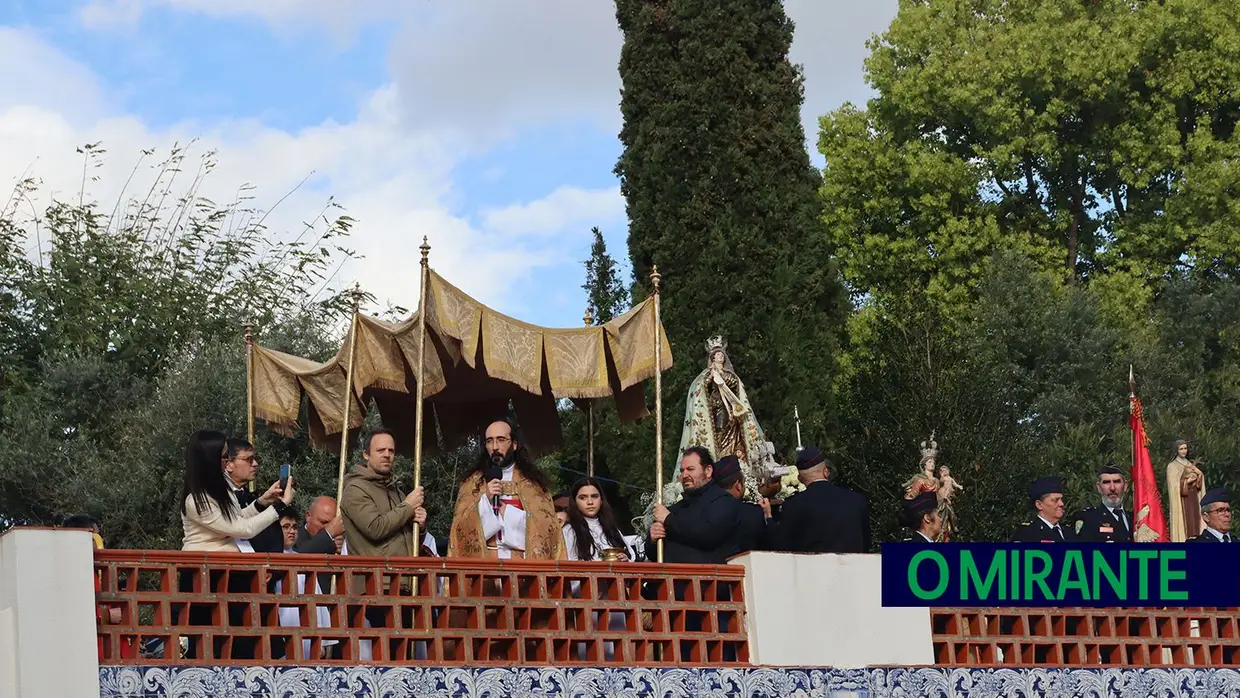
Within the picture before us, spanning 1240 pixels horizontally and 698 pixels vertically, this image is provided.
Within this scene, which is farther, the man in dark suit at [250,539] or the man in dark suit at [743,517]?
the man in dark suit at [743,517]

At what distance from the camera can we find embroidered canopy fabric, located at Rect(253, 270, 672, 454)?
1405 cm

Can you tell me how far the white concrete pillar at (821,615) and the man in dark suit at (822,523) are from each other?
0.78 ft

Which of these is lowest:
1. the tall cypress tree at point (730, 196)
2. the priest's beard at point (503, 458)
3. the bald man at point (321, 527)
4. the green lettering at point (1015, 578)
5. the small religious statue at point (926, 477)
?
the green lettering at point (1015, 578)

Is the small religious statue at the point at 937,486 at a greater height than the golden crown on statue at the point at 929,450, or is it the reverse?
the golden crown on statue at the point at 929,450

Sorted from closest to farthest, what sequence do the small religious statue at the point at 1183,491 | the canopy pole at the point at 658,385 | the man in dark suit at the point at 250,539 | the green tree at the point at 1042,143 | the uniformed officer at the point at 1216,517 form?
the man in dark suit at the point at 250,539
the canopy pole at the point at 658,385
the uniformed officer at the point at 1216,517
the small religious statue at the point at 1183,491
the green tree at the point at 1042,143

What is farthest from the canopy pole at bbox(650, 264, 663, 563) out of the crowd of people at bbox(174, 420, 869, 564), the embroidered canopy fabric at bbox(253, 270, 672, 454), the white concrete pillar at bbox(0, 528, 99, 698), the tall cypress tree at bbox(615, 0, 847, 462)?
the tall cypress tree at bbox(615, 0, 847, 462)

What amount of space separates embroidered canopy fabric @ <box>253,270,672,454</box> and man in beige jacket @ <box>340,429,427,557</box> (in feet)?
7.83

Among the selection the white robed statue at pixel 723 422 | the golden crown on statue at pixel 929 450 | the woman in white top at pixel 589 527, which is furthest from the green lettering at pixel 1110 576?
the golden crown on statue at pixel 929 450

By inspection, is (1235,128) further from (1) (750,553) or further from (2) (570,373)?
(1) (750,553)

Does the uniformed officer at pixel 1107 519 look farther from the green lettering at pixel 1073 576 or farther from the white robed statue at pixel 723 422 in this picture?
the white robed statue at pixel 723 422

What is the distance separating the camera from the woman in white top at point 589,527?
41.4ft

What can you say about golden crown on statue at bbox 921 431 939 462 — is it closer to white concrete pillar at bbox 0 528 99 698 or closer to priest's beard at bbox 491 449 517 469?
priest's beard at bbox 491 449 517 469

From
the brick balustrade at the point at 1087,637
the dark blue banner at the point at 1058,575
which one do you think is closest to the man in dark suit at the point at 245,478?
the dark blue banner at the point at 1058,575

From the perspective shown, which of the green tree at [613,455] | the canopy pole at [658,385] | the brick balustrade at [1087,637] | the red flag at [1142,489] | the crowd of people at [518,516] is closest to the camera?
the crowd of people at [518,516]
